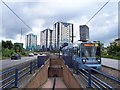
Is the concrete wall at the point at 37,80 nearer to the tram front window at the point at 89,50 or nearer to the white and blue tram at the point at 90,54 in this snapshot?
the white and blue tram at the point at 90,54

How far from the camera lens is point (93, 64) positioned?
2298 cm

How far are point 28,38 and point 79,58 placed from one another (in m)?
66.7

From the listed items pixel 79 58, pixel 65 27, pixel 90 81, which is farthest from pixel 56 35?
pixel 90 81

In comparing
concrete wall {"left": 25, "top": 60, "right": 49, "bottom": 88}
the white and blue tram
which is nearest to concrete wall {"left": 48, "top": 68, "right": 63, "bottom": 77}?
the white and blue tram

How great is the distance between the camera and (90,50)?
23266 millimetres

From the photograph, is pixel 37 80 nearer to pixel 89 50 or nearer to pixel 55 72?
pixel 89 50

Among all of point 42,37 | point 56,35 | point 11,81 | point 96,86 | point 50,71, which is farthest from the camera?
point 42,37

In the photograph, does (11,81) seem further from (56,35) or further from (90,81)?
(56,35)

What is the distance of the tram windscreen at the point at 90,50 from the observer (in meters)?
23.2

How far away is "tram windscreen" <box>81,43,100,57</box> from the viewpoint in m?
23.2

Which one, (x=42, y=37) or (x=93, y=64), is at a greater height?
(x=42, y=37)

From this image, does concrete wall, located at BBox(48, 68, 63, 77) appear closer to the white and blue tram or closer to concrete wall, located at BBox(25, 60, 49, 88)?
the white and blue tram

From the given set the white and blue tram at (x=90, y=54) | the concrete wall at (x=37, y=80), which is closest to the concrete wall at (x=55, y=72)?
the white and blue tram at (x=90, y=54)

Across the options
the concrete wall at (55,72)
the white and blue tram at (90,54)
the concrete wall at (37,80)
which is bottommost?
the concrete wall at (55,72)
